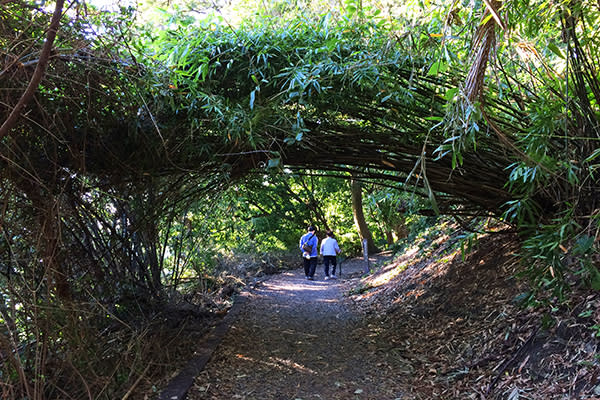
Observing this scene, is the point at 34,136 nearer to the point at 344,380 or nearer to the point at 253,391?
the point at 253,391

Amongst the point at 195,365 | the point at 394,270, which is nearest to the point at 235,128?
the point at 195,365

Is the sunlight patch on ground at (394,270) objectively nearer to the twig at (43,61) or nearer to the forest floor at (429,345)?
the forest floor at (429,345)

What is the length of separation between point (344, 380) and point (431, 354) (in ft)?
2.70

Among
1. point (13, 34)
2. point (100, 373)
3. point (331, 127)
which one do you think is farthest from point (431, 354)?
point (13, 34)

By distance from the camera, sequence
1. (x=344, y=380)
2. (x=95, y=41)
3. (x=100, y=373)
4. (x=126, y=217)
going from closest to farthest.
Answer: (x=95, y=41) → (x=100, y=373) → (x=344, y=380) → (x=126, y=217)

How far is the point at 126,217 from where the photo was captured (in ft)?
13.2

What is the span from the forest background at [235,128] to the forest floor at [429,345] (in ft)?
1.12

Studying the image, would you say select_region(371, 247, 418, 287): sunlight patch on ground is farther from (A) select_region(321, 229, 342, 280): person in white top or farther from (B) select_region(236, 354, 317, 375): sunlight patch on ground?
(B) select_region(236, 354, 317, 375): sunlight patch on ground

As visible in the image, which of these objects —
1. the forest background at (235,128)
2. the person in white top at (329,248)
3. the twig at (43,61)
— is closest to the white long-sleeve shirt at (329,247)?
the person in white top at (329,248)

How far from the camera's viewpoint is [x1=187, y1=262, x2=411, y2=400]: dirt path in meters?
3.10

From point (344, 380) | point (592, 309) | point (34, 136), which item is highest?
point (34, 136)

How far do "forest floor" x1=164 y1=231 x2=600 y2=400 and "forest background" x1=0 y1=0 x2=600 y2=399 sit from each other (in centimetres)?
34

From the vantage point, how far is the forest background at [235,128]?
2250mm

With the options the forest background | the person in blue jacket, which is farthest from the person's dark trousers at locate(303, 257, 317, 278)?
the forest background
